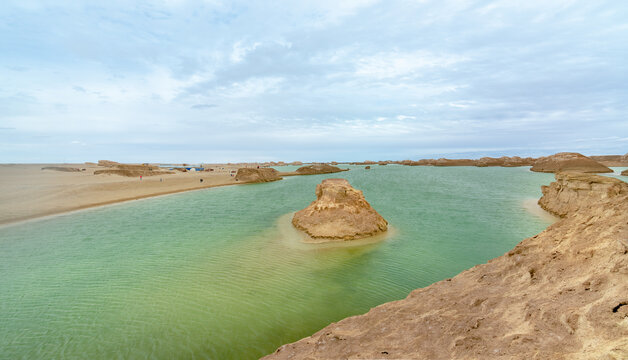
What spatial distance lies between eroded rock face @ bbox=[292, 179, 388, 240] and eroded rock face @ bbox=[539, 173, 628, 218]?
11478mm

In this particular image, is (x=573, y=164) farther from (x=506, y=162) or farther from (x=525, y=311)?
Answer: (x=525, y=311)

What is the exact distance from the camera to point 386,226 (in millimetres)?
15242

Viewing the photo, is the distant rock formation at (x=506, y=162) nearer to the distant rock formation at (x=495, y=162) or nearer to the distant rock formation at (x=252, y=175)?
the distant rock formation at (x=495, y=162)

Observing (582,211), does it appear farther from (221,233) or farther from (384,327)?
(221,233)

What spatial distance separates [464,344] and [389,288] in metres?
5.52

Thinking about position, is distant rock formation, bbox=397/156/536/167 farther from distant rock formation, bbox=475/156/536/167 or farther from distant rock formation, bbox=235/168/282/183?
distant rock formation, bbox=235/168/282/183

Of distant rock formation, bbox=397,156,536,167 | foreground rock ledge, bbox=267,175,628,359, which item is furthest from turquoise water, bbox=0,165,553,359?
distant rock formation, bbox=397,156,536,167

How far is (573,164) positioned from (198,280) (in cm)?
8104

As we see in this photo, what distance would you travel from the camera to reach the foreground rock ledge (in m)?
2.60

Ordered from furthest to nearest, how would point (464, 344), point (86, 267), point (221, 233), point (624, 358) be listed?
point (221, 233)
point (86, 267)
point (464, 344)
point (624, 358)

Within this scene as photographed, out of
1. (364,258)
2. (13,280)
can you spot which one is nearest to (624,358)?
(364,258)

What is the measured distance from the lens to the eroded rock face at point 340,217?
13219mm

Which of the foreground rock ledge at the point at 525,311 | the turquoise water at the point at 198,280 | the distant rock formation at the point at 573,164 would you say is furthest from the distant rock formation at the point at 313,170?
the foreground rock ledge at the point at 525,311

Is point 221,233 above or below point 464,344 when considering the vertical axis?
below
